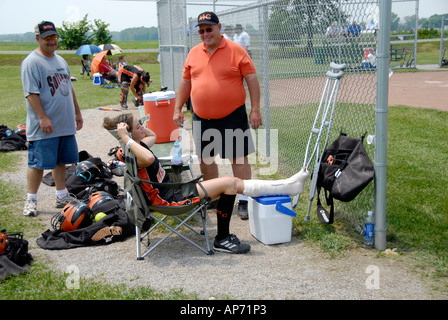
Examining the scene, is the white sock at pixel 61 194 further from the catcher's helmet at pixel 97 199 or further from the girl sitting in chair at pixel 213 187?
the girl sitting in chair at pixel 213 187

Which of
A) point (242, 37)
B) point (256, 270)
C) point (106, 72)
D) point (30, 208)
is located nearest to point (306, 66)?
point (242, 37)

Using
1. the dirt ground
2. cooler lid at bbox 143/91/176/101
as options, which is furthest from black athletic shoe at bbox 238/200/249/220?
cooler lid at bbox 143/91/176/101

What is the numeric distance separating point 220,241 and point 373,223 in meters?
1.41

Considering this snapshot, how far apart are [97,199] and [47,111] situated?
1.17 m

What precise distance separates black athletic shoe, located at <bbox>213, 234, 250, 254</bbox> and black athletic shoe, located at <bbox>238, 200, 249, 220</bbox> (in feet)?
2.67

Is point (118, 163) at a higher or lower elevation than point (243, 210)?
higher

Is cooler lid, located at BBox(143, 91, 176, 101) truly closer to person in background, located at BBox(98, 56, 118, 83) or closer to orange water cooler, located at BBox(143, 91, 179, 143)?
orange water cooler, located at BBox(143, 91, 179, 143)

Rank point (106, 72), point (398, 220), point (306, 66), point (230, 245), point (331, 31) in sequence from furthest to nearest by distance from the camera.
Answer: point (106, 72) → point (306, 66) → point (331, 31) → point (398, 220) → point (230, 245)

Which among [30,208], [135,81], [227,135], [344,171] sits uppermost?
[135,81]

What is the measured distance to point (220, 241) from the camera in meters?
4.02

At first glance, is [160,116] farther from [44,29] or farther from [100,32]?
[100,32]

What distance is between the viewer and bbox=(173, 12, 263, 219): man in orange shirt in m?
4.49

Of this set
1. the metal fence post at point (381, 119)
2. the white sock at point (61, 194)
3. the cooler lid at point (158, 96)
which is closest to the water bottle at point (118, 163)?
the white sock at point (61, 194)

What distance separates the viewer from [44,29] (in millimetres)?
4766
